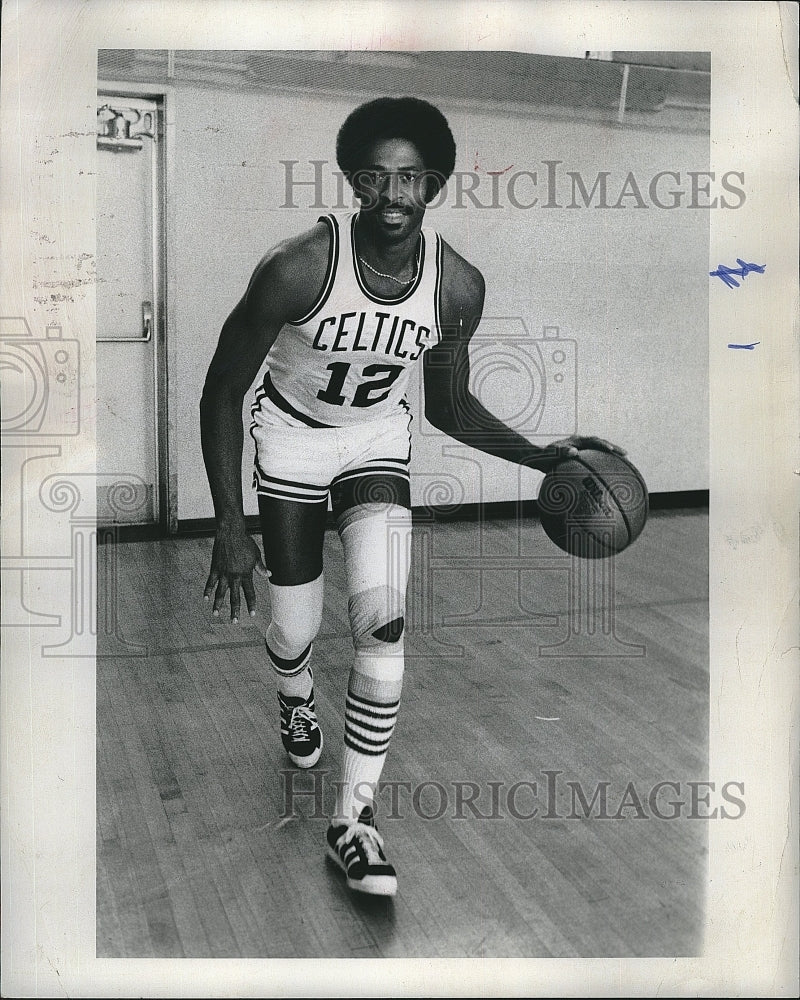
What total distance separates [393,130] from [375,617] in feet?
3.73

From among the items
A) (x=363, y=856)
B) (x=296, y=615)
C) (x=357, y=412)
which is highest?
(x=357, y=412)

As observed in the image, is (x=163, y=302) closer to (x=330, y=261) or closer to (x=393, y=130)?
(x=330, y=261)

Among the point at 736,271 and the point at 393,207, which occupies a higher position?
the point at 393,207

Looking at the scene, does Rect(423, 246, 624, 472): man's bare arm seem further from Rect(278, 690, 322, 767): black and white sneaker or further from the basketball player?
Rect(278, 690, 322, 767): black and white sneaker

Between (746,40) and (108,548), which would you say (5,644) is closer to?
(108,548)

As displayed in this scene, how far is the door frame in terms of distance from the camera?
8.96 feet

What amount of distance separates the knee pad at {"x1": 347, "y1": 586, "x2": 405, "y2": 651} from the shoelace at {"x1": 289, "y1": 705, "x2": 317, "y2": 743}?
266 mm

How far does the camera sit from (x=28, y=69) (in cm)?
268

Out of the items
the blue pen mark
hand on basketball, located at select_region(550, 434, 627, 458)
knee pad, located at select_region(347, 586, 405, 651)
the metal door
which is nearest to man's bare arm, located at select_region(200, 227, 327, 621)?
the metal door

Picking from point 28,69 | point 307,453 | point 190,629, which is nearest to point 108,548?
point 190,629

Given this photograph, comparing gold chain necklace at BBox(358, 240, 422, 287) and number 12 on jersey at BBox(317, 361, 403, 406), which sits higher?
gold chain necklace at BBox(358, 240, 422, 287)

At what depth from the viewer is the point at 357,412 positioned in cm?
289

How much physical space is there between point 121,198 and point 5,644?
105cm

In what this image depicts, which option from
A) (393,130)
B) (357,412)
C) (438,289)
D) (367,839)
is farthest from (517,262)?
(367,839)
